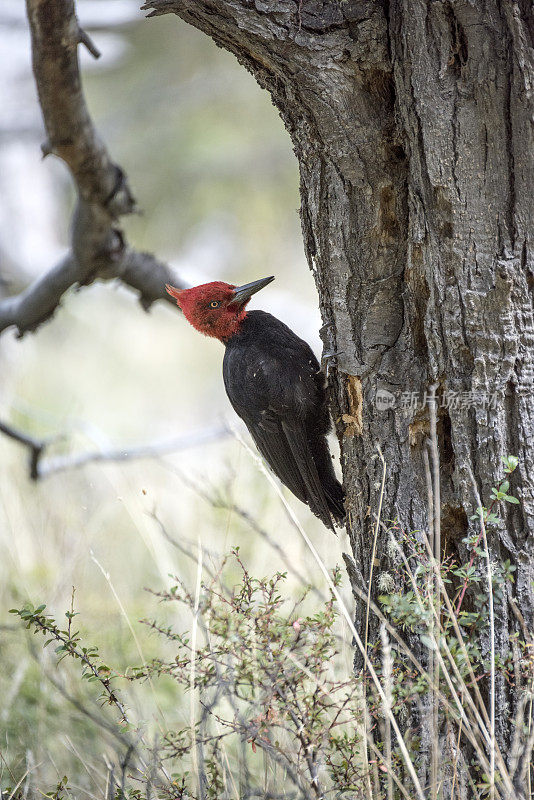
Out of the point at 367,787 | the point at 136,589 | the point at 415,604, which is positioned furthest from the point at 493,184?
the point at 136,589

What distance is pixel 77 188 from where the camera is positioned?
359cm

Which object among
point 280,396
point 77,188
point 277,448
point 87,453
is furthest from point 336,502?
point 87,453

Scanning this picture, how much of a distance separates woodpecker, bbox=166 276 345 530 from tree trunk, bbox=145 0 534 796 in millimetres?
779

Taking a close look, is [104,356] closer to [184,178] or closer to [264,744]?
[184,178]

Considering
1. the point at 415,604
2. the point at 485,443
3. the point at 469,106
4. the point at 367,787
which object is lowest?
the point at 367,787

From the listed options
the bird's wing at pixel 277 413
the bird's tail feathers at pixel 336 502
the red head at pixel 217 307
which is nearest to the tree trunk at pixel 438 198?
the bird's tail feathers at pixel 336 502

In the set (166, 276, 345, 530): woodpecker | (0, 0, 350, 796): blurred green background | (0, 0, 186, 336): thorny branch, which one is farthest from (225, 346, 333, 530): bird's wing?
(0, 0, 350, 796): blurred green background

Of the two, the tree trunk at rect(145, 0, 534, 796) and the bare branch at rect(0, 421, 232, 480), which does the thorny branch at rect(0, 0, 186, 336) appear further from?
the tree trunk at rect(145, 0, 534, 796)

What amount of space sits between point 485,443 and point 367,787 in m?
0.91

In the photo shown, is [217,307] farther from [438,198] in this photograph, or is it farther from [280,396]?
[438,198]

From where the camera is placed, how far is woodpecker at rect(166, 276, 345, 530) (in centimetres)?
299

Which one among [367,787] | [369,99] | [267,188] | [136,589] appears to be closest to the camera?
[367,787]

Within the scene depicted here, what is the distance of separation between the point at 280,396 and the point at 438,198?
1.22m

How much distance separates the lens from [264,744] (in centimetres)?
186
